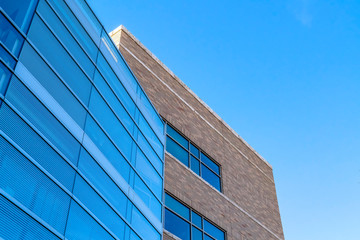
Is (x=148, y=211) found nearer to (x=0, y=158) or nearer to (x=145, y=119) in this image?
(x=145, y=119)

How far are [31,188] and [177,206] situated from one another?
10103 millimetres

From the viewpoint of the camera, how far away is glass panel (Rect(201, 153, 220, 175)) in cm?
2112

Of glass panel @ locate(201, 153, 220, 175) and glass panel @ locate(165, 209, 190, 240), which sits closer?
glass panel @ locate(165, 209, 190, 240)

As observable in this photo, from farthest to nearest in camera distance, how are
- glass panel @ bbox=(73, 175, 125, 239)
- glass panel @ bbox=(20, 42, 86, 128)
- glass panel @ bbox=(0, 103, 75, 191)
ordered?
glass panel @ bbox=(73, 175, 125, 239) → glass panel @ bbox=(20, 42, 86, 128) → glass panel @ bbox=(0, 103, 75, 191)

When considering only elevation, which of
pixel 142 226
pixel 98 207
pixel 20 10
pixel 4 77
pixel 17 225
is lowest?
pixel 17 225

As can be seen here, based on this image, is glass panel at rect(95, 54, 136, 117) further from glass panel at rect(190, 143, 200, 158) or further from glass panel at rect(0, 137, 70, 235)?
glass panel at rect(190, 143, 200, 158)

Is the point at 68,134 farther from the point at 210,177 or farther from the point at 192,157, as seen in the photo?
the point at 210,177

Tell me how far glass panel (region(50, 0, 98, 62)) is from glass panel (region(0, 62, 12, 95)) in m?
2.54

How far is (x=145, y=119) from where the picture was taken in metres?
14.5

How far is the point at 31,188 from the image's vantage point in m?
7.95

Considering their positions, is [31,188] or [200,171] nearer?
[31,188]

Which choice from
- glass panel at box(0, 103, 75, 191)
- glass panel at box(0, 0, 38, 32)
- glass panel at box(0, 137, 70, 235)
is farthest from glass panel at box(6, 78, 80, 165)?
glass panel at box(0, 0, 38, 32)

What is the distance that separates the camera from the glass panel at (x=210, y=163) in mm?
21122

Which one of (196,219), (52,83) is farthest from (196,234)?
(52,83)
